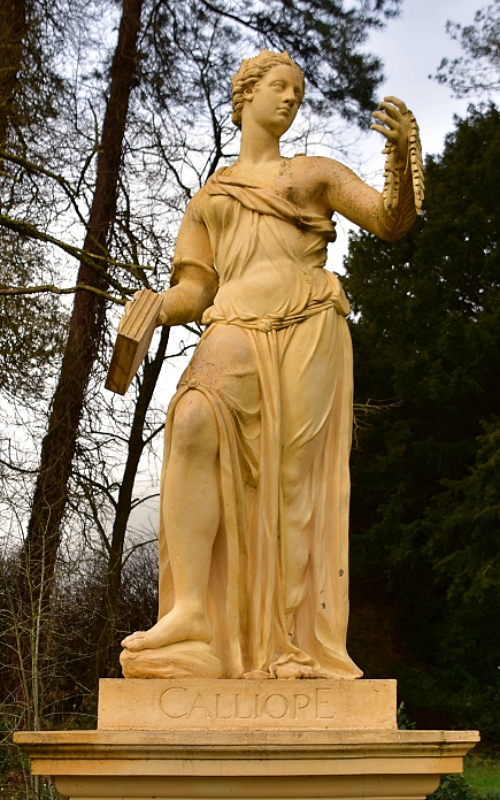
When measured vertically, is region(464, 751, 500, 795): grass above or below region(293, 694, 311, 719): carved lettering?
above

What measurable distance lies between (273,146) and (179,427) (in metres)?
1.41

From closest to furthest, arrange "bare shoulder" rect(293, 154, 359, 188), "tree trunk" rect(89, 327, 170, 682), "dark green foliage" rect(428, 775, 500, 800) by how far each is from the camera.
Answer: "bare shoulder" rect(293, 154, 359, 188) < "dark green foliage" rect(428, 775, 500, 800) < "tree trunk" rect(89, 327, 170, 682)

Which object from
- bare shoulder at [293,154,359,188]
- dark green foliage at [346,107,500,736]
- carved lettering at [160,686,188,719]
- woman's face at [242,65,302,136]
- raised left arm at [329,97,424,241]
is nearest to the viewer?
carved lettering at [160,686,188,719]

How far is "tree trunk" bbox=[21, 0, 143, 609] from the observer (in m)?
12.0

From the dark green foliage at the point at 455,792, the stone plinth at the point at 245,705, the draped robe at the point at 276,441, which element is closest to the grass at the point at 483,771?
the dark green foliage at the point at 455,792

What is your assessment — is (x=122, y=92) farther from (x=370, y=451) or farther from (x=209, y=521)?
(x=209, y=521)

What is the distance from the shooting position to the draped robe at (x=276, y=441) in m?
4.41

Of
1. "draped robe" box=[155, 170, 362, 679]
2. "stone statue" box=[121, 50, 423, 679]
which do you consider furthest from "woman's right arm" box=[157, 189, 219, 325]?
"draped robe" box=[155, 170, 362, 679]

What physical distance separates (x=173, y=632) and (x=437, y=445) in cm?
1573

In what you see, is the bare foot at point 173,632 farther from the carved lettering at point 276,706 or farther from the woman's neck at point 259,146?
the woman's neck at point 259,146

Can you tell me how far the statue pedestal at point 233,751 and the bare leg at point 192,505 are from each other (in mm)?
309

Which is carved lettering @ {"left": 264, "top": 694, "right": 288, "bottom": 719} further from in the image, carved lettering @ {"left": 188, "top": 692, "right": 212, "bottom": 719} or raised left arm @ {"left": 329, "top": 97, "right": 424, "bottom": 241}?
raised left arm @ {"left": 329, "top": 97, "right": 424, "bottom": 241}

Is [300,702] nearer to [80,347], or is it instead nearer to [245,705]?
[245,705]

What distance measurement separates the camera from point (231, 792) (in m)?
3.91
